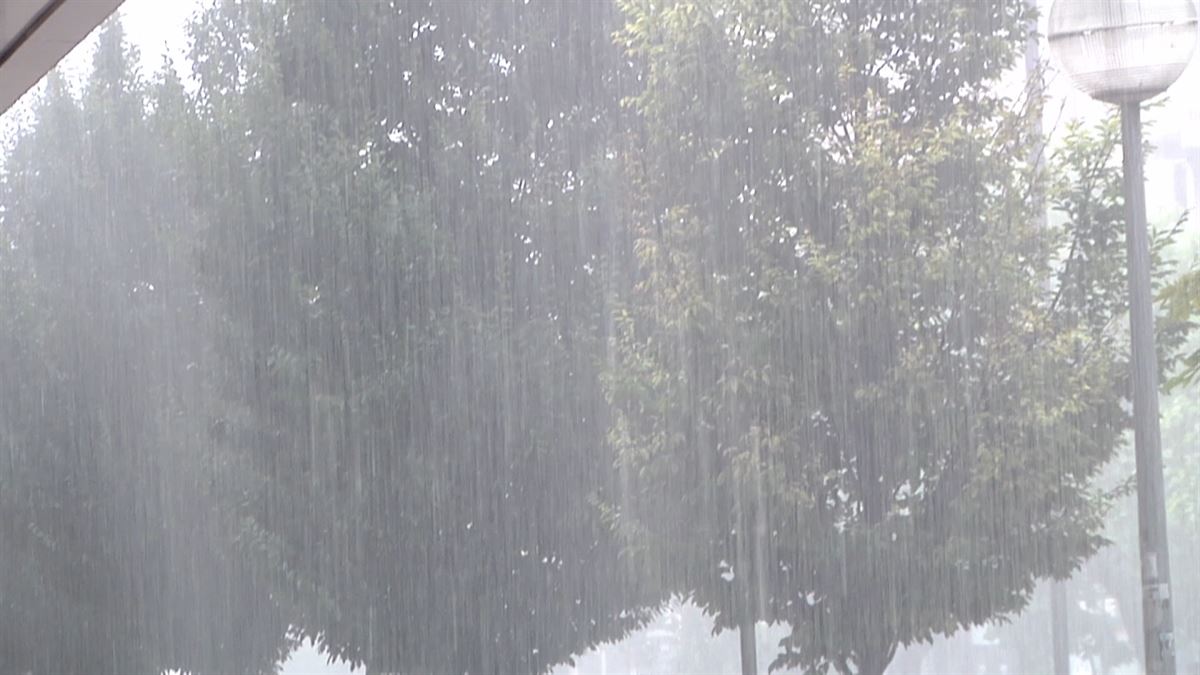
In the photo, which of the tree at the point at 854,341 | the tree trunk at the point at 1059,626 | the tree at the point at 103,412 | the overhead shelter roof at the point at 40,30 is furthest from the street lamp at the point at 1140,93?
the tree at the point at 103,412

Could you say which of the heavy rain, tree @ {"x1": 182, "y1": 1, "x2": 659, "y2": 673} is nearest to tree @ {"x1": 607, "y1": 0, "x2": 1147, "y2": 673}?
the heavy rain

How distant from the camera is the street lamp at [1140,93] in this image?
420 centimetres

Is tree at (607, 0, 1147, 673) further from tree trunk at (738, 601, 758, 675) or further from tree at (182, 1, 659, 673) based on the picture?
tree at (182, 1, 659, 673)

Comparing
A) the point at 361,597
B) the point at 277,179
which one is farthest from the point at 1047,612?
the point at 277,179

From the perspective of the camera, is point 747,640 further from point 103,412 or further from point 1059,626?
point 103,412

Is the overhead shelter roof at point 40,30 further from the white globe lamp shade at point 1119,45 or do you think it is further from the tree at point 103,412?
the tree at point 103,412

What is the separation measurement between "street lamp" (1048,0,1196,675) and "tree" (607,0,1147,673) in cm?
19

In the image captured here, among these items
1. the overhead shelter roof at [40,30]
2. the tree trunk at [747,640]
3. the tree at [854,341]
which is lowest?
the overhead shelter roof at [40,30]

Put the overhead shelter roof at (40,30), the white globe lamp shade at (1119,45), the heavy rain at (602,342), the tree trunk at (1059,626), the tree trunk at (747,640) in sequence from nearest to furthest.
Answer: the overhead shelter roof at (40,30) < the white globe lamp shade at (1119,45) < the heavy rain at (602,342) < the tree trunk at (1059,626) < the tree trunk at (747,640)

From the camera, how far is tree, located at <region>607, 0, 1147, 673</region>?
498 cm

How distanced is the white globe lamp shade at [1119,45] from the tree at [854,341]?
0.48 m

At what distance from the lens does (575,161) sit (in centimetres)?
610

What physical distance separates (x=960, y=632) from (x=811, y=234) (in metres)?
1.65

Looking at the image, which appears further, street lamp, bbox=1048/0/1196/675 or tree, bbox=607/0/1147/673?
tree, bbox=607/0/1147/673
